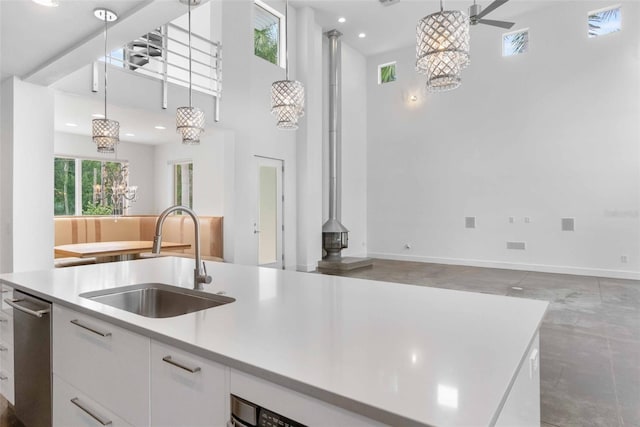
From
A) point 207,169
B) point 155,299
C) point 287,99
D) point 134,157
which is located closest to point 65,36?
point 287,99

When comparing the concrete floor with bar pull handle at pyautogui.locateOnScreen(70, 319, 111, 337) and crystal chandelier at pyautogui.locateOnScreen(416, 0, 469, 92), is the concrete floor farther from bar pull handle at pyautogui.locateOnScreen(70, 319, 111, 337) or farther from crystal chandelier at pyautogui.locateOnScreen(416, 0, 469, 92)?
bar pull handle at pyautogui.locateOnScreen(70, 319, 111, 337)

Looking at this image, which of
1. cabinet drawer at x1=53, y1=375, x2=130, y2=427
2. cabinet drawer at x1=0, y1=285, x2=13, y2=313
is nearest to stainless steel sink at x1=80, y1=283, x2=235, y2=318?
cabinet drawer at x1=53, y1=375, x2=130, y2=427


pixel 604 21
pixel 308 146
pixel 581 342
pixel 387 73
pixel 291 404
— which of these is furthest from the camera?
pixel 387 73

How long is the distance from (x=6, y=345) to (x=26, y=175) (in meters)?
2.57

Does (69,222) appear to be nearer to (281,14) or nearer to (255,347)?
(281,14)

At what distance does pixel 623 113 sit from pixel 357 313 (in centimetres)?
816

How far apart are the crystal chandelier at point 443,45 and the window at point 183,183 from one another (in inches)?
253

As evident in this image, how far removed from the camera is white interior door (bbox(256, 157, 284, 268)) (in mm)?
7118

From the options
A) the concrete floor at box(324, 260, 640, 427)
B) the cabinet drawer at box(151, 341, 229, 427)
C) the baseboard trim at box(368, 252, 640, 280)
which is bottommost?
the concrete floor at box(324, 260, 640, 427)

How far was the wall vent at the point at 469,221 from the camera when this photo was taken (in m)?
8.44

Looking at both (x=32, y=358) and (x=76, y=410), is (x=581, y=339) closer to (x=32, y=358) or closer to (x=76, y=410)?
(x=76, y=410)

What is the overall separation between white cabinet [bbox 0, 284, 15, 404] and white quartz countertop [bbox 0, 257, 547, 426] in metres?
0.23

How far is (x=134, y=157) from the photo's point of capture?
7.94 metres

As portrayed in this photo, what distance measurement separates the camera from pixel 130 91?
494 cm
